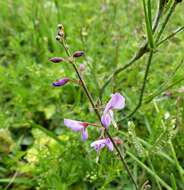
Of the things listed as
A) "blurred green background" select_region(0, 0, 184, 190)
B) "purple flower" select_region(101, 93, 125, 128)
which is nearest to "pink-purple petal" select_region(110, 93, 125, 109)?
"purple flower" select_region(101, 93, 125, 128)

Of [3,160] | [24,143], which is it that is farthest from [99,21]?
[3,160]

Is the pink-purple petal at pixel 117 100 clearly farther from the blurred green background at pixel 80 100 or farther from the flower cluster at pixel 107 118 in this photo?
the blurred green background at pixel 80 100

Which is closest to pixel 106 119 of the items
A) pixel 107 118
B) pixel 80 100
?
pixel 107 118

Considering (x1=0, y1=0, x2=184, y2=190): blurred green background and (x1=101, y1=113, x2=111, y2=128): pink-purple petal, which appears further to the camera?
(x1=0, y1=0, x2=184, y2=190): blurred green background

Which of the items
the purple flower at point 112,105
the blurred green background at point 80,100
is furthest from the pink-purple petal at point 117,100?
the blurred green background at point 80,100

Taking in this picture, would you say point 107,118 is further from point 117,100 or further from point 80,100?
point 80,100

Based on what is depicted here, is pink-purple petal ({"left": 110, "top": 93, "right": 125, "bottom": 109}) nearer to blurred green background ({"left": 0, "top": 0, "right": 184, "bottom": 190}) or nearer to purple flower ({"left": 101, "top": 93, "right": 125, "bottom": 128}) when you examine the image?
purple flower ({"left": 101, "top": 93, "right": 125, "bottom": 128})

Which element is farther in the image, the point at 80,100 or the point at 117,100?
the point at 80,100
